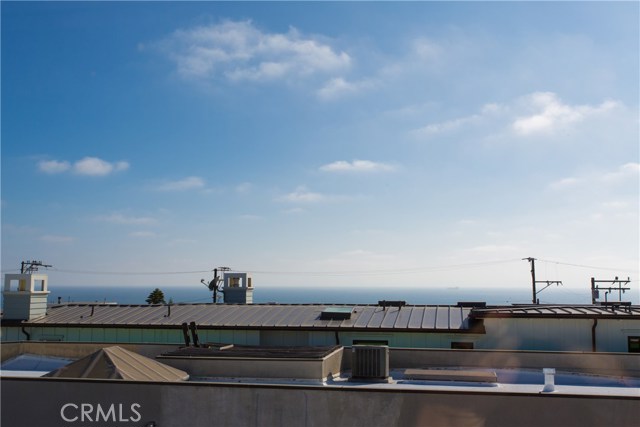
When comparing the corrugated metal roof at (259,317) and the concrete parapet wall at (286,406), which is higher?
the corrugated metal roof at (259,317)

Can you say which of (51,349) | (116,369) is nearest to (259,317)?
(51,349)

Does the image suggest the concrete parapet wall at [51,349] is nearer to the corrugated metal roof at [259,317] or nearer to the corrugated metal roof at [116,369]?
the corrugated metal roof at [259,317]

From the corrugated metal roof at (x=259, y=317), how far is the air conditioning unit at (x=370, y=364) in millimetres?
7585

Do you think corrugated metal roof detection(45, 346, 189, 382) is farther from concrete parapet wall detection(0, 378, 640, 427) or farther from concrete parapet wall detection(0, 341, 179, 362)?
concrete parapet wall detection(0, 341, 179, 362)

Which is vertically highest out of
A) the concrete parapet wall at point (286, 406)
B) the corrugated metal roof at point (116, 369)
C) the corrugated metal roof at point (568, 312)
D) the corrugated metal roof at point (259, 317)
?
the corrugated metal roof at point (568, 312)

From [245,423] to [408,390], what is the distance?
4.23 metres

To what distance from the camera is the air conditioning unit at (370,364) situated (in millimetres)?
18359

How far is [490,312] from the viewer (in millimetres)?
25828

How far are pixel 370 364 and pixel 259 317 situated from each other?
37.9ft

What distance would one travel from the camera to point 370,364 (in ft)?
60.6

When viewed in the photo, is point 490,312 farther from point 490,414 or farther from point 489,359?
point 490,414

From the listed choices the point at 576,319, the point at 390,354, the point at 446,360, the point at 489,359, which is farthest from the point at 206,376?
the point at 576,319

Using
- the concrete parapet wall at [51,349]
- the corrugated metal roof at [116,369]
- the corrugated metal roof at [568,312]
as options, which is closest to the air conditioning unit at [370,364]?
the corrugated metal roof at [116,369]

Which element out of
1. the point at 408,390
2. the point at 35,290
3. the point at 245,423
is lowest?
the point at 245,423
